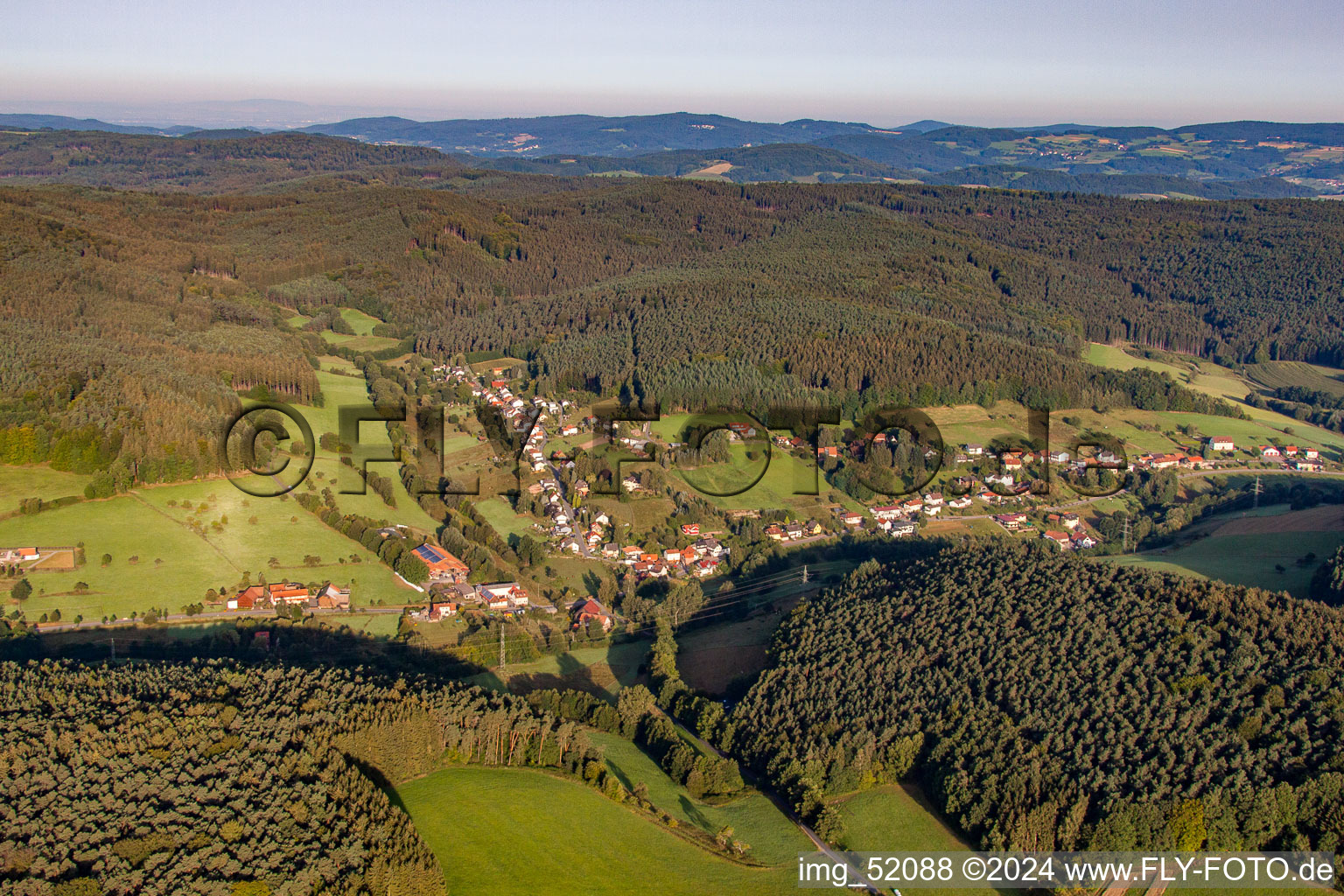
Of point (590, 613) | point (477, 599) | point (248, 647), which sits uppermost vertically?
point (248, 647)

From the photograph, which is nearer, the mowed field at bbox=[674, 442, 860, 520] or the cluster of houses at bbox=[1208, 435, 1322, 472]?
the mowed field at bbox=[674, 442, 860, 520]

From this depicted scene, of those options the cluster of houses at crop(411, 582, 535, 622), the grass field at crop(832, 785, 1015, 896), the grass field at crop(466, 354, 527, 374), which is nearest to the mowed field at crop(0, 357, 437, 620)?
the cluster of houses at crop(411, 582, 535, 622)

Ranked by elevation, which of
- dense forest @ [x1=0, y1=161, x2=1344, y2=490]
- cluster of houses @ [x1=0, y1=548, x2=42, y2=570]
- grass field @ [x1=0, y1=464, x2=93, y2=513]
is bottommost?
cluster of houses @ [x1=0, y1=548, x2=42, y2=570]

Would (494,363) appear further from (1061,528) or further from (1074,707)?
(1074,707)

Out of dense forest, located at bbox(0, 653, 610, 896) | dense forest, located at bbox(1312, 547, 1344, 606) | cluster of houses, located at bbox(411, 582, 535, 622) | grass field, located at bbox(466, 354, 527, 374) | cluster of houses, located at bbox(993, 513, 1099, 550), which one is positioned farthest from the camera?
grass field, located at bbox(466, 354, 527, 374)

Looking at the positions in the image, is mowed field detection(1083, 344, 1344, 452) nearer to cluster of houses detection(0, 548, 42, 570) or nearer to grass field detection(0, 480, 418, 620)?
grass field detection(0, 480, 418, 620)

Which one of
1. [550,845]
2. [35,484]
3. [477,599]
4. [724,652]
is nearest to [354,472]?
[477,599]
